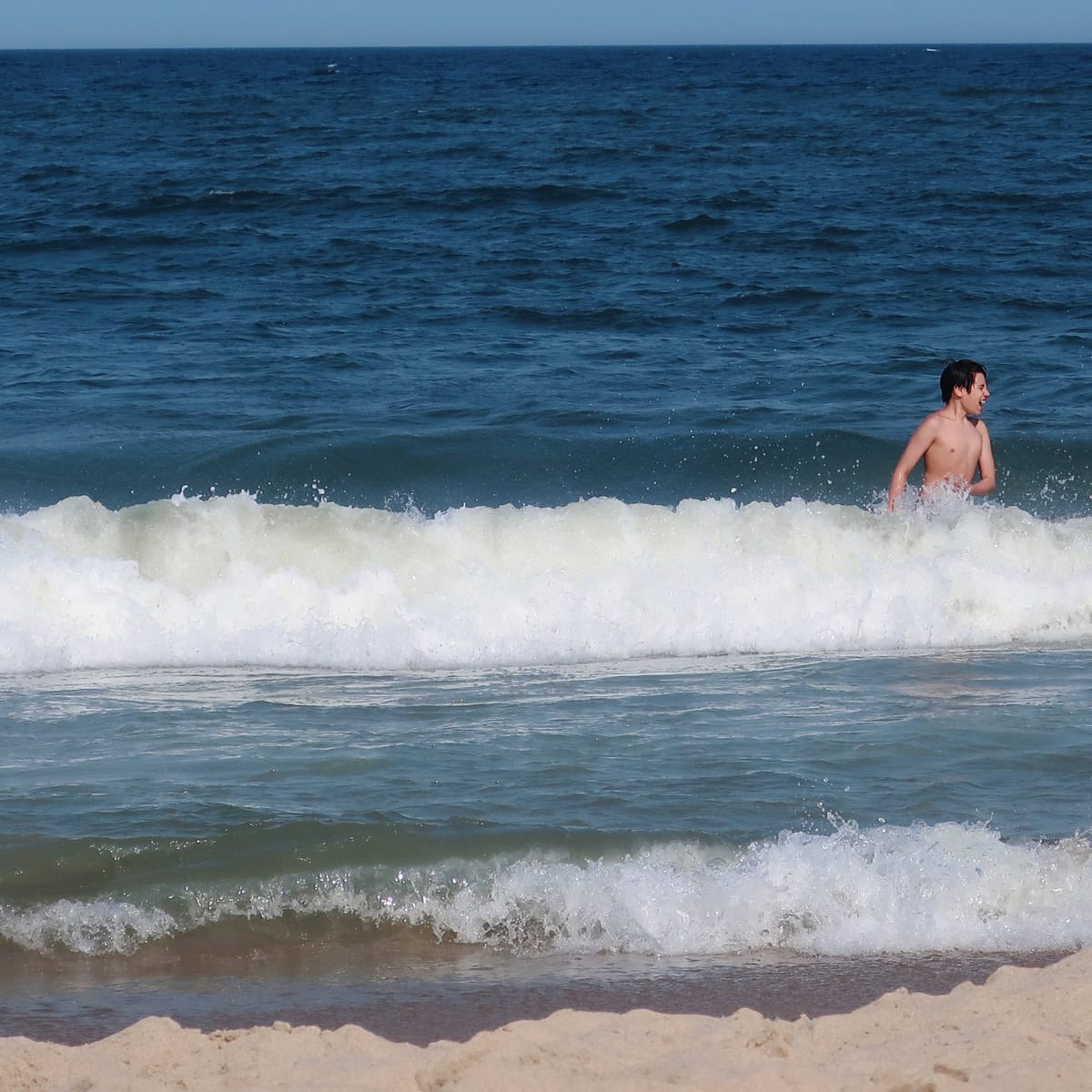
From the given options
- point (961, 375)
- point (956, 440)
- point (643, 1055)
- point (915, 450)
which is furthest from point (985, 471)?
point (643, 1055)

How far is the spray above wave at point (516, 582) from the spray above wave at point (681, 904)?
303cm

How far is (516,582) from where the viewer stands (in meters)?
8.31

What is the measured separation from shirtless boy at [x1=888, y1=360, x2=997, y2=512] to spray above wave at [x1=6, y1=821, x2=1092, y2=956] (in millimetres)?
3833

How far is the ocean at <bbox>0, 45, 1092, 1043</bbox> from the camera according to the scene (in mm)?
4242

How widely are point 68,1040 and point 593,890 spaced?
1533mm

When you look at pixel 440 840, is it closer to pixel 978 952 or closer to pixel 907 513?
pixel 978 952

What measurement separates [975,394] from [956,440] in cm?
30

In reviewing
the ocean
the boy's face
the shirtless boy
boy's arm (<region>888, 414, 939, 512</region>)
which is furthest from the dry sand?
the boy's face

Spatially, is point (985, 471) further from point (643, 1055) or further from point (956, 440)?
point (643, 1055)

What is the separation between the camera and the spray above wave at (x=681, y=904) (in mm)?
4191

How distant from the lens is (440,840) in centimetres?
459

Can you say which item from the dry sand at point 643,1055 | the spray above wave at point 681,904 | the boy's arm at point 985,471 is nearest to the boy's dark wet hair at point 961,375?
the boy's arm at point 985,471

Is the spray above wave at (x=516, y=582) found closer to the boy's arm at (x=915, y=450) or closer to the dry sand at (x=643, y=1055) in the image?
the boy's arm at (x=915, y=450)

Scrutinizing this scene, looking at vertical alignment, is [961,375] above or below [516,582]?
above
